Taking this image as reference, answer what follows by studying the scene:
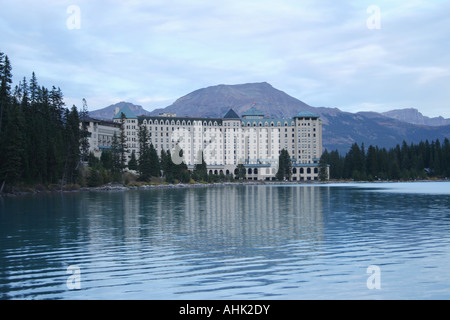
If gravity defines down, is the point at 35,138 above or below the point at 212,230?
above

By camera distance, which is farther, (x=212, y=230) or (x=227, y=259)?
(x=212, y=230)

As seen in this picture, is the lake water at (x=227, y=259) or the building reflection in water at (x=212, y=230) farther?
the building reflection in water at (x=212, y=230)

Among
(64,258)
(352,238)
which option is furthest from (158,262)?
(352,238)

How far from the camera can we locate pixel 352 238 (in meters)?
32.2

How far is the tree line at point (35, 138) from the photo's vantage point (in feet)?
309

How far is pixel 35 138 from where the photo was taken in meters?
109
